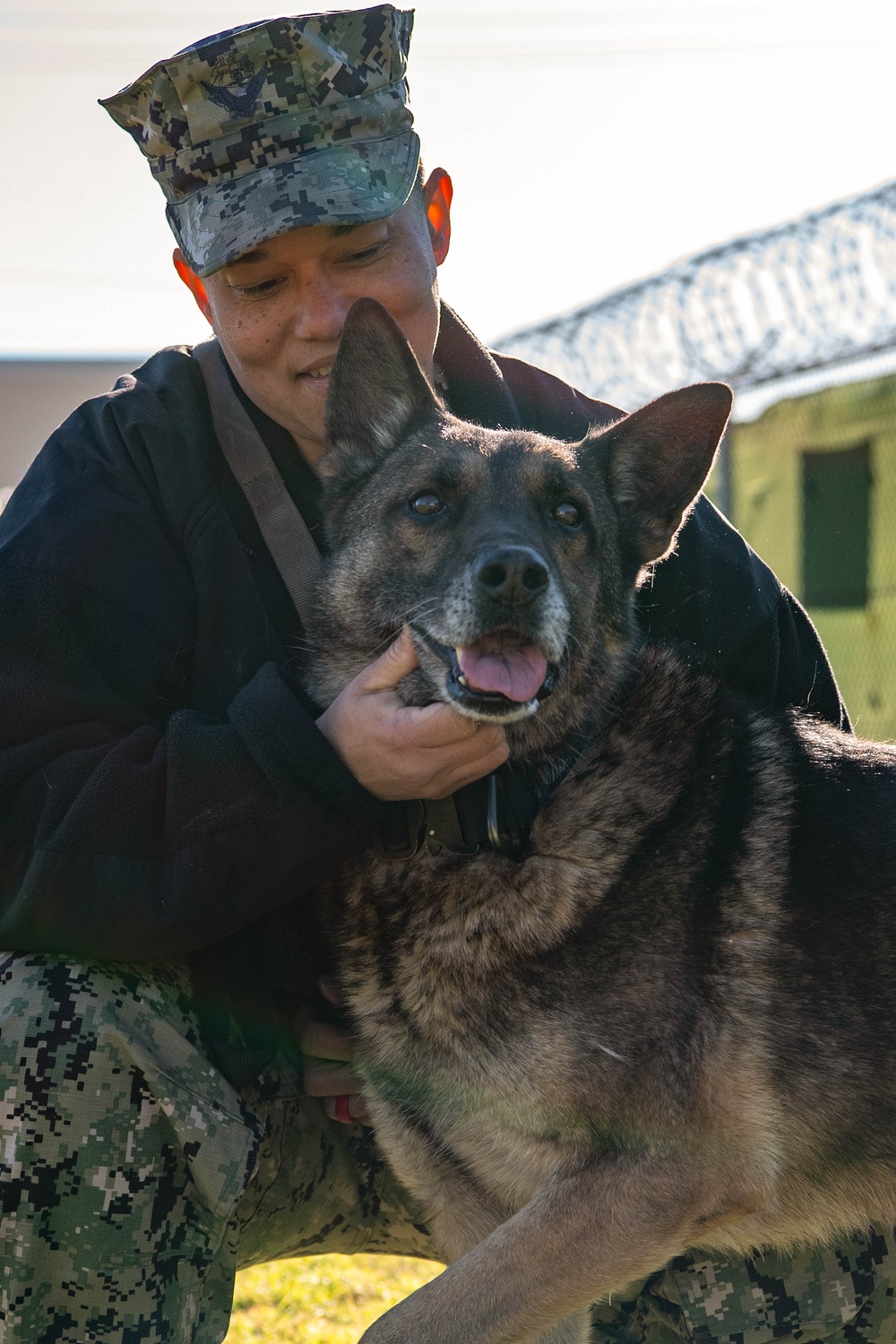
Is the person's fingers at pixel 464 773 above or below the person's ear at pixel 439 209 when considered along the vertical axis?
below

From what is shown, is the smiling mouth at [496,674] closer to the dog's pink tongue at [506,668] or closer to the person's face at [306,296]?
the dog's pink tongue at [506,668]

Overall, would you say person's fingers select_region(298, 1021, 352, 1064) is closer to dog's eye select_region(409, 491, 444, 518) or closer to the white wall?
dog's eye select_region(409, 491, 444, 518)

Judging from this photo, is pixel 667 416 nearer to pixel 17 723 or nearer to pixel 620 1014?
pixel 620 1014

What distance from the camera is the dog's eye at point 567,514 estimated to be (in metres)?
2.63

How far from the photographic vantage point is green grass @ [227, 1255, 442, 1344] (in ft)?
10.4

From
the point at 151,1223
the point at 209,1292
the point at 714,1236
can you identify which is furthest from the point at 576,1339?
the point at 151,1223

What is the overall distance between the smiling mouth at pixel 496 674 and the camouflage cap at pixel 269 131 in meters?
0.93

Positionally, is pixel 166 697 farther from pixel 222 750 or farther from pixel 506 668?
pixel 506 668

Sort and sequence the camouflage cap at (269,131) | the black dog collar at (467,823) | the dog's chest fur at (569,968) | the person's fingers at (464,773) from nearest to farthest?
1. the dog's chest fur at (569,968)
2. the person's fingers at (464,773)
3. the black dog collar at (467,823)
4. the camouflage cap at (269,131)

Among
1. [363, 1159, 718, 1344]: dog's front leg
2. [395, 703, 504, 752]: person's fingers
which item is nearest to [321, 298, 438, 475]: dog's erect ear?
[395, 703, 504, 752]: person's fingers

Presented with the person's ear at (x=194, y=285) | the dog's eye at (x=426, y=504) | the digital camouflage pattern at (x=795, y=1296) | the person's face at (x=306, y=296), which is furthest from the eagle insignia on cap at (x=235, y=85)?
the digital camouflage pattern at (x=795, y=1296)

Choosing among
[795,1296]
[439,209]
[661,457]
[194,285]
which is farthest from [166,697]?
[795,1296]

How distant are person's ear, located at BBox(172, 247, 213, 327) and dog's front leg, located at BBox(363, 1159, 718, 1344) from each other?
200 cm

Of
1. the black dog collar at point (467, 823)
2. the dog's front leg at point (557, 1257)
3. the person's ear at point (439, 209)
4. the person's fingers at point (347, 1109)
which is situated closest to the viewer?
the dog's front leg at point (557, 1257)
